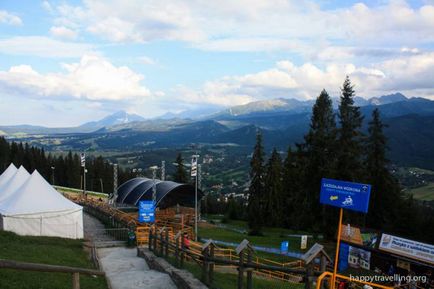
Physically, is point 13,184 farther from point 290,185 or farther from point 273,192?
point 290,185

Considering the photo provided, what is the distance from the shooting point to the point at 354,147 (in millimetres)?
38719

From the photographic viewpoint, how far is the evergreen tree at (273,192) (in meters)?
53.8

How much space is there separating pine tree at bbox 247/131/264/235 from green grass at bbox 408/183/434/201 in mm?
99274

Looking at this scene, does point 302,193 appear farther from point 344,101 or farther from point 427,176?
point 427,176

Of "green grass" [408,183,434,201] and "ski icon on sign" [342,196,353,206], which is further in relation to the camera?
"green grass" [408,183,434,201]

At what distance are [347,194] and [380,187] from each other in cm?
3670

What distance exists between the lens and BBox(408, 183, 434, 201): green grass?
447 feet

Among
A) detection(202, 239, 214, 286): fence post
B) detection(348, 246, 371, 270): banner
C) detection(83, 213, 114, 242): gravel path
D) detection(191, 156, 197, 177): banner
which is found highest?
detection(191, 156, 197, 177): banner

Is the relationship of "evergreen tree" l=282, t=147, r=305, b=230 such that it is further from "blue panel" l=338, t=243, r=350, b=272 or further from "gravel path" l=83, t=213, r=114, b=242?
"blue panel" l=338, t=243, r=350, b=272

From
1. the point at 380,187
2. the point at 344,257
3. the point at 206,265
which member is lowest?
the point at 344,257

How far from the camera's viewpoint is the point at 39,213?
1115 inches

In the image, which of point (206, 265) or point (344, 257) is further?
point (344, 257)

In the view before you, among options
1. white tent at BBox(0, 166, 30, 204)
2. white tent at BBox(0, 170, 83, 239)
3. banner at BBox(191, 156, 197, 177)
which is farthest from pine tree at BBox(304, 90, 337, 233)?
white tent at BBox(0, 166, 30, 204)

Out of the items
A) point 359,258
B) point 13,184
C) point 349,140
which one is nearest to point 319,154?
point 349,140
